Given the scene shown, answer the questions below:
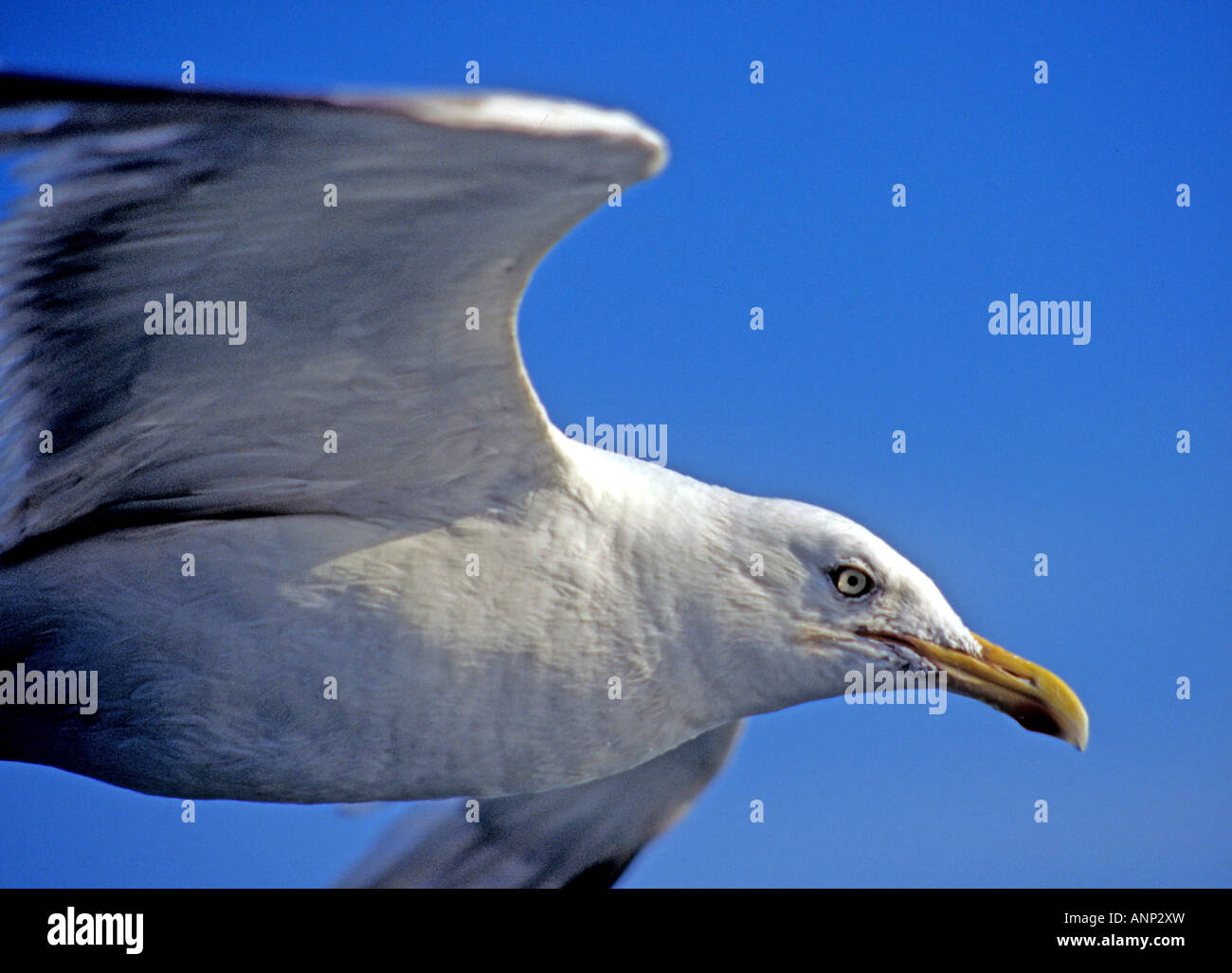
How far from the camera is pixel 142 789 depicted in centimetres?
329

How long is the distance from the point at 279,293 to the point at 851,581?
1646mm

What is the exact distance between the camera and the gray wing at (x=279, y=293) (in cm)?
219

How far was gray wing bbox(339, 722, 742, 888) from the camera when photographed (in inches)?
167

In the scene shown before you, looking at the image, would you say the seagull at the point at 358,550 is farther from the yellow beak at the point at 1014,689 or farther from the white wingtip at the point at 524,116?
the white wingtip at the point at 524,116

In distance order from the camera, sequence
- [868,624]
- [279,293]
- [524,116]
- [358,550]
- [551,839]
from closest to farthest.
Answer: [524,116] < [279,293] < [358,550] < [868,624] < [551,839]

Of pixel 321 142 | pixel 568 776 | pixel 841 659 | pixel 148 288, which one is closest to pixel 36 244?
pixel 148 288

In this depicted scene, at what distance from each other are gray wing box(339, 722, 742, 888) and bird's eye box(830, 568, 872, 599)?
49.3 inches

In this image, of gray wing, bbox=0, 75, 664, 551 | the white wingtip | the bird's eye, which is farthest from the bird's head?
the white wingtip

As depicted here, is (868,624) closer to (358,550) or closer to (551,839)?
(358,550)

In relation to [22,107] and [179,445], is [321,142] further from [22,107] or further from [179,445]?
[179,445]

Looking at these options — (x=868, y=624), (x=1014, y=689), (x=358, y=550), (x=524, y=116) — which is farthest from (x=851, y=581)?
(x=524, y=116)

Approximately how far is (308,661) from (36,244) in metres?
1.14

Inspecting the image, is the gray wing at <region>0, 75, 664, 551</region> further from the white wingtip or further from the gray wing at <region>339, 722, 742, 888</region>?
the gray wing at <region>339, 722, 742, 888</region>

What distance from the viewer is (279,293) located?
267 centimetres
